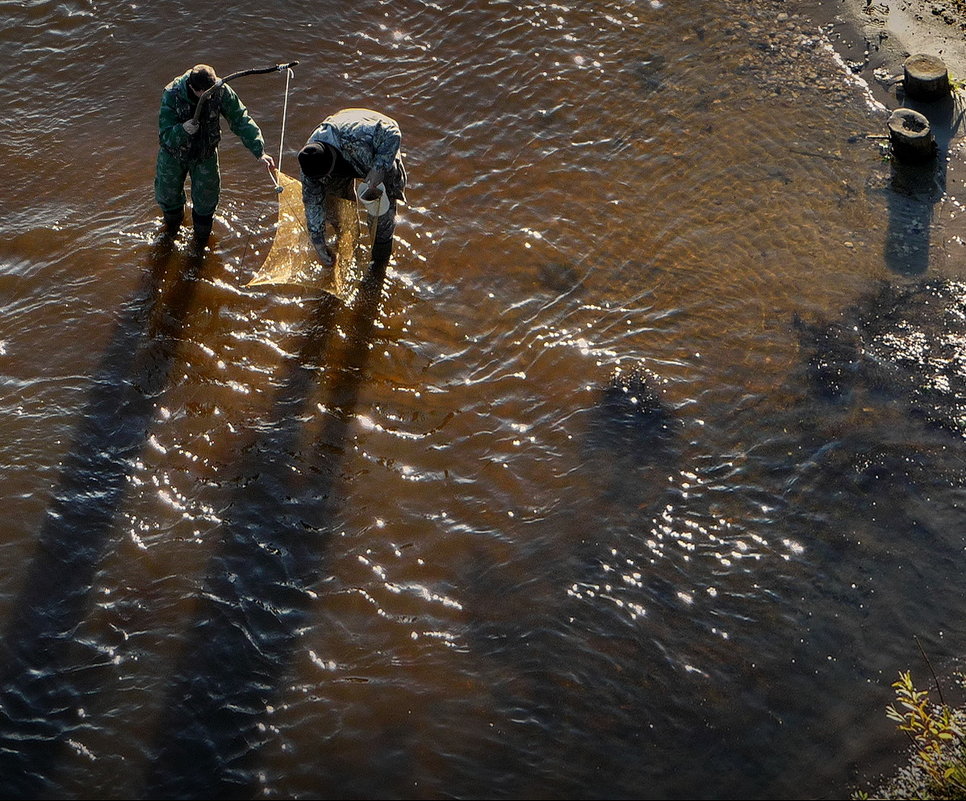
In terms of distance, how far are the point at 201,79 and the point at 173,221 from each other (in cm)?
146

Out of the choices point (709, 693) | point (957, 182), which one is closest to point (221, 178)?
point (709, 693)

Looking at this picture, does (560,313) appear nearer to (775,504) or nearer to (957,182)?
(775,504)

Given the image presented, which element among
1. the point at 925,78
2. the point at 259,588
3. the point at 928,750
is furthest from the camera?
the point at 925,78

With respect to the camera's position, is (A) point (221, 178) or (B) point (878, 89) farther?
(B) point (878, 89)

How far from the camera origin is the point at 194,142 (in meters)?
6.90

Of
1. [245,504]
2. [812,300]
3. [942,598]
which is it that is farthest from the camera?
[812,300]

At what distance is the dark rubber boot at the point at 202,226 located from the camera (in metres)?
7.47

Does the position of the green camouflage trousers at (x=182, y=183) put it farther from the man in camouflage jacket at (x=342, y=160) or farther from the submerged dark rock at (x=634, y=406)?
the submerged dark rock at (x=634, y=406)

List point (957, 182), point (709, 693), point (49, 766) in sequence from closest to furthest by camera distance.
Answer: point (49, 766) → point (709, 693) → point (957, 182)

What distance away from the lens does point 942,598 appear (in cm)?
578

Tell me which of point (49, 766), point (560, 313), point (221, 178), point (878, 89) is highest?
point (878, 89)

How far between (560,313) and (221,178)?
328 centimetres

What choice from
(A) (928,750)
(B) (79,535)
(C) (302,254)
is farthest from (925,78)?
(B) (79,535)

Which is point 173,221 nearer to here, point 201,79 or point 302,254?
point 302,254
